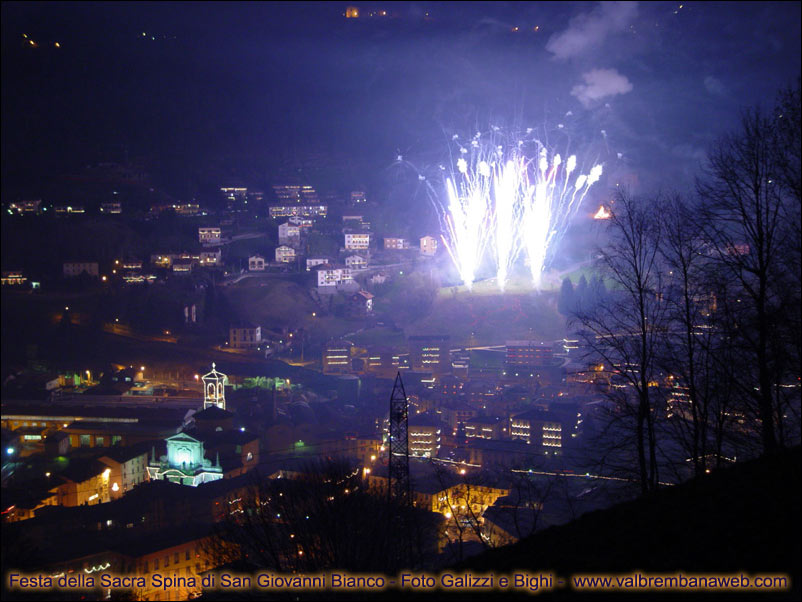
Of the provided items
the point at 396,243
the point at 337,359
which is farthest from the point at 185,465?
the point at 396,243

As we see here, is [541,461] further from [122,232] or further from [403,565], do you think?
[122,232]

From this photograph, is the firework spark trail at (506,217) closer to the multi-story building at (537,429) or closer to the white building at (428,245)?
the white building at (428,245)

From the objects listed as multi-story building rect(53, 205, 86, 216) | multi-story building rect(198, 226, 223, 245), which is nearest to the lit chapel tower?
multi-story building rect(198, 226, 223, 245)

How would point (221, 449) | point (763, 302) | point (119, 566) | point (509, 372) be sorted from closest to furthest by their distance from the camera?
point (763, 302) → point (119, 566) → point (221, 449) → point (509, 372)

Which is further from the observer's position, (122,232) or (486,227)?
(122,232)

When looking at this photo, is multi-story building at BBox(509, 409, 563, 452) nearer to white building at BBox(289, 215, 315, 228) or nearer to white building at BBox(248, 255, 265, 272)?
white building at BBox(248, 255, 265, 272)

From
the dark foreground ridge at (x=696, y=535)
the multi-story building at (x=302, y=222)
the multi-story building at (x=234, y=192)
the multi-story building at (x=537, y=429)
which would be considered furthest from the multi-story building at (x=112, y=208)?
the dark foreground ridge at (x=696, y=535)

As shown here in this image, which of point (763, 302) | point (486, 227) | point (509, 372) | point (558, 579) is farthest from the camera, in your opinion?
point (486, 227)

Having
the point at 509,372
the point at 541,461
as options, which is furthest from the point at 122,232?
the point at 541,461
